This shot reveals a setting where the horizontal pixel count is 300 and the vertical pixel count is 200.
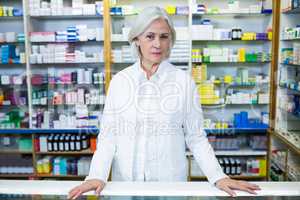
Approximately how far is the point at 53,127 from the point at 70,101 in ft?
1.37

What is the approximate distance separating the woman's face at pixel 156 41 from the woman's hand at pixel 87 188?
2.35 feet

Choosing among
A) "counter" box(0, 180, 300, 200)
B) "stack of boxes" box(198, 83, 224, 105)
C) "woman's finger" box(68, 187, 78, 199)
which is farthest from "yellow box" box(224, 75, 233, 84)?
"woman's finger" box(68, 187, 78, 199)

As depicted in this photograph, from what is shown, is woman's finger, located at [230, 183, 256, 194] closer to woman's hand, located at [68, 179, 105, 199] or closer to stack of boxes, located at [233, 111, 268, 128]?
woman's hand, located at [68, 179, 105, 199]

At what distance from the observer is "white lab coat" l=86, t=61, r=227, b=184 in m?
1.55

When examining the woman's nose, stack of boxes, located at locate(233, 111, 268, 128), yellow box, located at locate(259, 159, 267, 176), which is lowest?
yellow box, located at locate(259, 159, 267, 176)

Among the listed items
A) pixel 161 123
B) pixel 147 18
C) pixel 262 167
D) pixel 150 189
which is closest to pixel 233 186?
pixel 150 189

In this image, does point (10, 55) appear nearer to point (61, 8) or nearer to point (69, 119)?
point (61, 8)

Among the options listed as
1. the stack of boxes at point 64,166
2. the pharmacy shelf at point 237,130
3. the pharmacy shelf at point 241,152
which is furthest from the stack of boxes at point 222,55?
the stack of boxes at point 64,166

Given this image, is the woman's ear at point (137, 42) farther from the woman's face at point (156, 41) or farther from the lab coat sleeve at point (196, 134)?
Answer: the lab coat sleeve at point (196, 134)

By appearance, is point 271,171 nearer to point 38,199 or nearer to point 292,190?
point 292,190

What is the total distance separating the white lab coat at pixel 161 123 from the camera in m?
1.55

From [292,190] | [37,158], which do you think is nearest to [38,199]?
[292,190]

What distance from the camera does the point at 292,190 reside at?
1.00m

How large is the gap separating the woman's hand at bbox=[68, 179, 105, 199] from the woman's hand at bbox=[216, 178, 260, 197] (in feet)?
1.38
